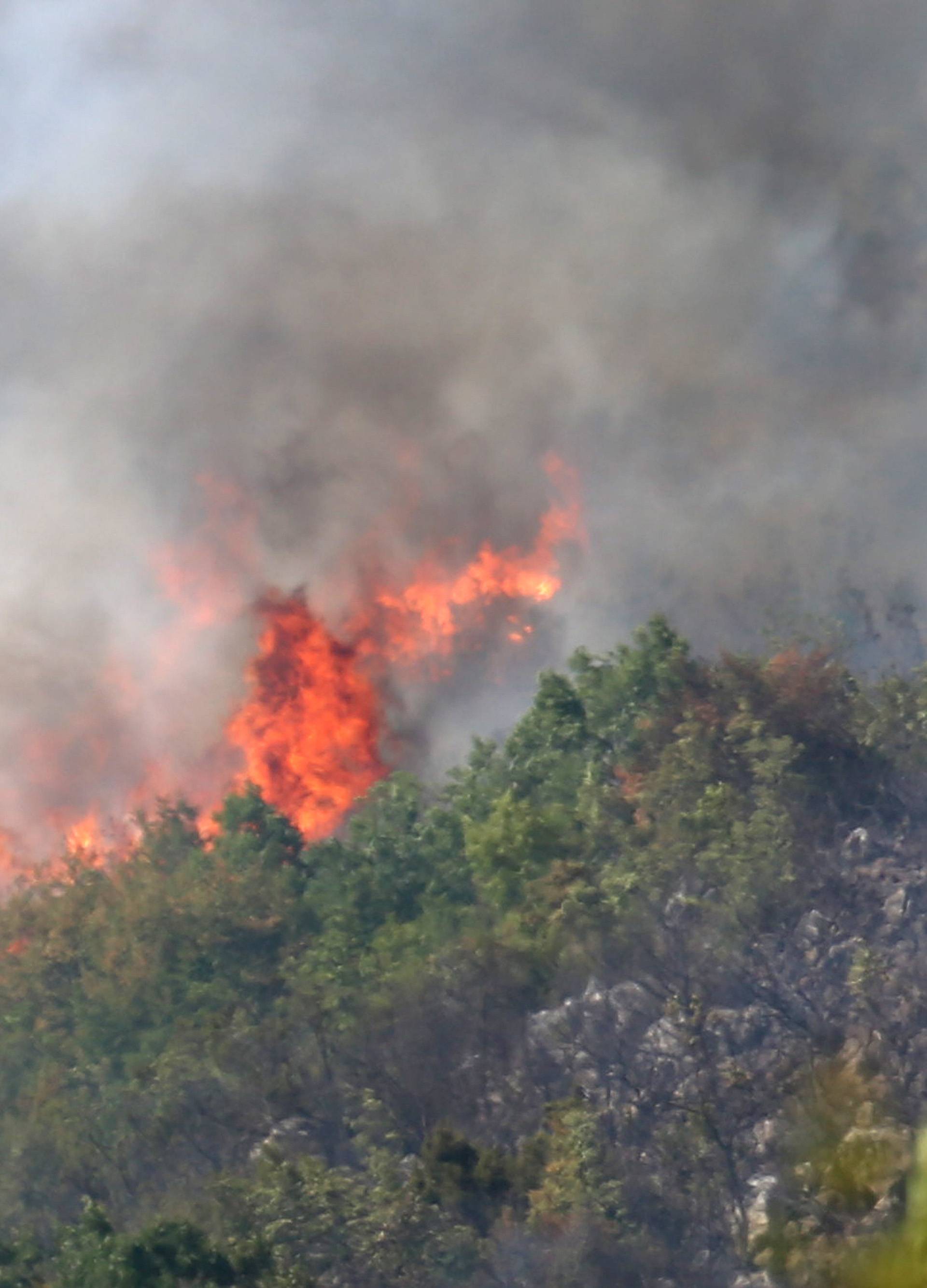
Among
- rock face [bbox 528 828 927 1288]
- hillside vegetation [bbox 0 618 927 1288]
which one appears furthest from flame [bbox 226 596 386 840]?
rock face [bbox 528 828 927 1288]

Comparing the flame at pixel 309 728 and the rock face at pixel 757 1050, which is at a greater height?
the flame at pixel 309 728

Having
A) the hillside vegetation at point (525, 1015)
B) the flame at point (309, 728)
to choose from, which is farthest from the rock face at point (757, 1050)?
the flame at point (309, 728)

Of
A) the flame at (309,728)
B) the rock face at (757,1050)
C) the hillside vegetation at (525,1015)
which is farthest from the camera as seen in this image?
the flame at (309,728)

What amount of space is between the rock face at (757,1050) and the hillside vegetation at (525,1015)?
0.34ft

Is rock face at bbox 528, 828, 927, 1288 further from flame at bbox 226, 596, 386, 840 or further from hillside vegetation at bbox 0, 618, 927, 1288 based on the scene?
flame at bbox 226, 596, 386, 840

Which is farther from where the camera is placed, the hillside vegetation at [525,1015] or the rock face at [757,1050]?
the rock face at [757,1050]

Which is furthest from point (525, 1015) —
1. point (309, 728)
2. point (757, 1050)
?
point (309, 728)

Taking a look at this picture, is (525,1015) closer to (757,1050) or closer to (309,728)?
(757,1050)

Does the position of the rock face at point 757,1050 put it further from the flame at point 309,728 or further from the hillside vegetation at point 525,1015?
the flame at point 309,728

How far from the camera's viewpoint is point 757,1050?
131 feet

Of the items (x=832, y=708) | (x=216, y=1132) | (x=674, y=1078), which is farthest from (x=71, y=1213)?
(x=832, y=708)

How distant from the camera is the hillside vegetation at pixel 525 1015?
109ft

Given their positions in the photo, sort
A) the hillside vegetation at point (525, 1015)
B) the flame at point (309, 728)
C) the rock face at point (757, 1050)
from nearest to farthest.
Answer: the hillside vegetation at point (525, 1015) < the rock face at point (757, 1050) < the flame at point (309, 728)

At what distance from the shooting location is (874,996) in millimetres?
39969
